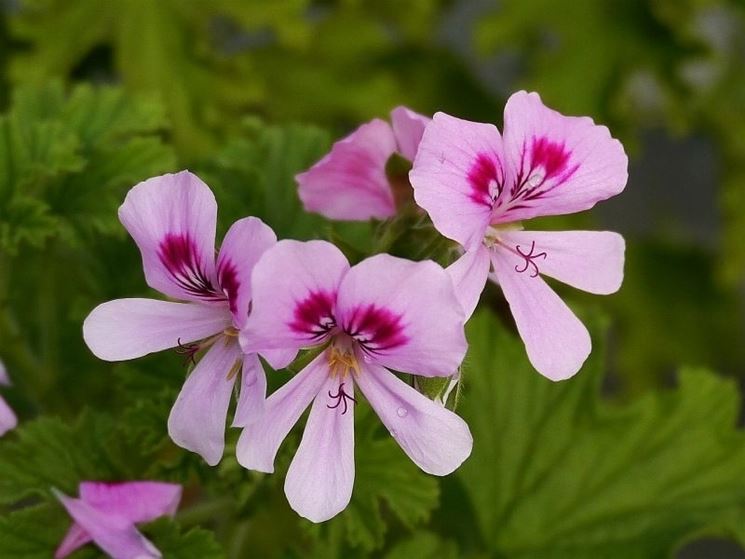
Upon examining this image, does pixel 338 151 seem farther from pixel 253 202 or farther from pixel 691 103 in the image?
pixel 691 103

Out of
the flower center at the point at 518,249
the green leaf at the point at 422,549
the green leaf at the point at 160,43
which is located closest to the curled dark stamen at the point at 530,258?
the flower center at the point at 518,249

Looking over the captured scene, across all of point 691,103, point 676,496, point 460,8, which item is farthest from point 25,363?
point 460,8

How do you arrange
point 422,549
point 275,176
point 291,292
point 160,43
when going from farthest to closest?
point 160,43, point 275,176, point 422,549, point 291,292

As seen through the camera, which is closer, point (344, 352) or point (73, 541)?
point (344, 352)

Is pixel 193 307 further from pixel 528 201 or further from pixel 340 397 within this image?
pixel 528 201

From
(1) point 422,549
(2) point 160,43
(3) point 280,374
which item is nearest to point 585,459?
(1) point 422,549

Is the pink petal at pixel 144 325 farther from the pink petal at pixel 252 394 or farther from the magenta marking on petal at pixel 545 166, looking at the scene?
the magenta marking on petal at pixel 545 166
